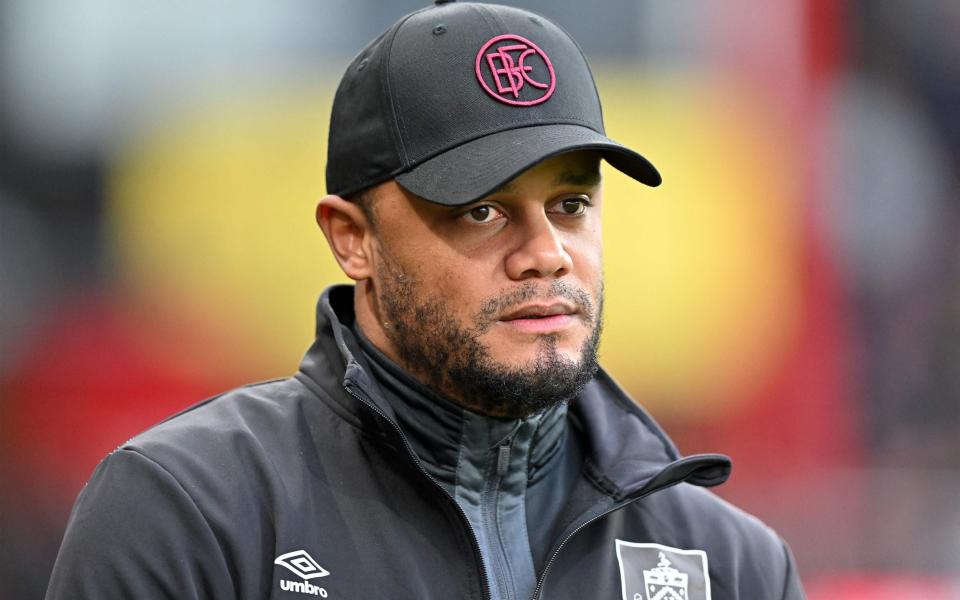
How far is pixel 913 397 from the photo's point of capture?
25.6 feet

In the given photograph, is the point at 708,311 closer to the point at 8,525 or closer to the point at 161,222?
the point at 161,222

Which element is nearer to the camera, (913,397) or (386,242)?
(386,242)

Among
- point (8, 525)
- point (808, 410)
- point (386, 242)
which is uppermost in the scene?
point (386, 242)

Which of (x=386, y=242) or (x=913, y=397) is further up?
(x=386, y=242)

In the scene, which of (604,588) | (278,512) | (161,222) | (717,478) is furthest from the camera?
(161,222)

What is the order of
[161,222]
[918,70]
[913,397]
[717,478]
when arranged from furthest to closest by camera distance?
[918,70] → [913,397] → [161,222] → [717,478]

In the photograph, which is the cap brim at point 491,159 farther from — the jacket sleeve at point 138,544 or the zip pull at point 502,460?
the jacket sleeve at point 138,544

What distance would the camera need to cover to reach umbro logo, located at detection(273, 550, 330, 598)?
7.33 ft

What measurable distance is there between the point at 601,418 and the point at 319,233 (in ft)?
14.9

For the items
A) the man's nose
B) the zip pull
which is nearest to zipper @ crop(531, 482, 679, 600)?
the zip pull

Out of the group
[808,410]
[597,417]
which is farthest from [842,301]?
[597,417]

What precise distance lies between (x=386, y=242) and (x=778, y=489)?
15.3 ft

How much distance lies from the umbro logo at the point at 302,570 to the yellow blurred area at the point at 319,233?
4792 mm

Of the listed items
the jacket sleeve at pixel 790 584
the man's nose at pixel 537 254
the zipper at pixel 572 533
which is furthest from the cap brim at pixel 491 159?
the jacket sleeve at pixel 790 584
